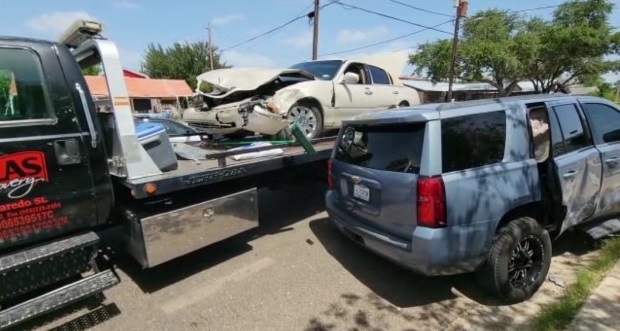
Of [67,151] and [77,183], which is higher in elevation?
[67,151]

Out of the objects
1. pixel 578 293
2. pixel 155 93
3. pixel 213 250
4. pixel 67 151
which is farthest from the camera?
pixel 155 93

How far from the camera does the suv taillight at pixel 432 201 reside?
3045 millimetres

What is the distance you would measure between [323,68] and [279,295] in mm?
4297

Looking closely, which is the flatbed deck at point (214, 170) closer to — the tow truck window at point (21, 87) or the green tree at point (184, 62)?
the tow truck window at point (21, 87)

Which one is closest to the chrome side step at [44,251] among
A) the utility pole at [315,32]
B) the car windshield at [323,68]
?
→ the car windshield at [323,68]

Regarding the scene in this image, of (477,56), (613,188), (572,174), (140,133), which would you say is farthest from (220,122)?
(477,56)

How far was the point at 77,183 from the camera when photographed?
309 centimetres

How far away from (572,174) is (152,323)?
13.2 feet

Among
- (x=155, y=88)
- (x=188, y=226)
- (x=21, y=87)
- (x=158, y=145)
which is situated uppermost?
(x=21, y=87)

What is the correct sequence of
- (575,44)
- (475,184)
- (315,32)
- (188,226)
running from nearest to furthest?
(475,184) → (188,226) → (315,32) → (575,44)

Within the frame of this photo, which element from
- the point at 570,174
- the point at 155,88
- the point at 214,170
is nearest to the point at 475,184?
the point at 570,174

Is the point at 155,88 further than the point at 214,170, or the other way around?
the point at 155,88

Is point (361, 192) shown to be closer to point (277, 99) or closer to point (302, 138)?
point (302, 138)

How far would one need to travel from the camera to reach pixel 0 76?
2.72 meters
